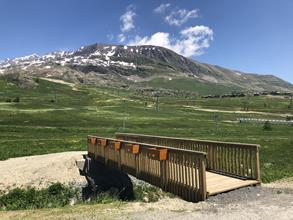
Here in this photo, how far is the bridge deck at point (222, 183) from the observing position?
13233mm

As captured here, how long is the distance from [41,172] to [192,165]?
40.2 ft

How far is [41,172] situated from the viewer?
22500 mm

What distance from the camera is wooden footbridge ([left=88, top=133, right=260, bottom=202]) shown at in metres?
13.0

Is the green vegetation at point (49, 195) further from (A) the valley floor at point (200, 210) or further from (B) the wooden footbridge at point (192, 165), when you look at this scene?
(A) the valley floor at point (200, 210)

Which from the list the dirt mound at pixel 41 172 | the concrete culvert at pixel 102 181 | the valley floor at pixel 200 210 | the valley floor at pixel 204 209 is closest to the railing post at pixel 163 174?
the valley floor at pixel 204 209

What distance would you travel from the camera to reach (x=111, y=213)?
11.4 meters

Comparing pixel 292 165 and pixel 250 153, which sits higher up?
pixel 250 153

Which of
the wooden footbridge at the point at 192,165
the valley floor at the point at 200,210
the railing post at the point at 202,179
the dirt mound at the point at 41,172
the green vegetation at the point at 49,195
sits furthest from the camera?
the dirt mound at the point at 41,172

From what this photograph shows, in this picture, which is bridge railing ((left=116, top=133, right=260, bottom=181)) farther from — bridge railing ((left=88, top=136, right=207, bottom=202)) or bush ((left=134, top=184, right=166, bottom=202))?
bridge railing ((left=88, top=136, right=207, bottom=202))

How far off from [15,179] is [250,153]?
43.5 feet

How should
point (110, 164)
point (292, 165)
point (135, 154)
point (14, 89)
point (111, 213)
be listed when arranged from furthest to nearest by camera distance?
1. point (14, 89)
2. point (292, 165)
3. point (110, 164)
4. point (135, 154)
5. point (111, 213)

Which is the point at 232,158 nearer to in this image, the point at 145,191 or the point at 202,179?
the point at 202,179

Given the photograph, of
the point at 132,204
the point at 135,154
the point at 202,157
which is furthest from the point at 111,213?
the point at 135,154

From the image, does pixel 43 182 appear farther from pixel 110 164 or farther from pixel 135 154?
pixel 135 154
